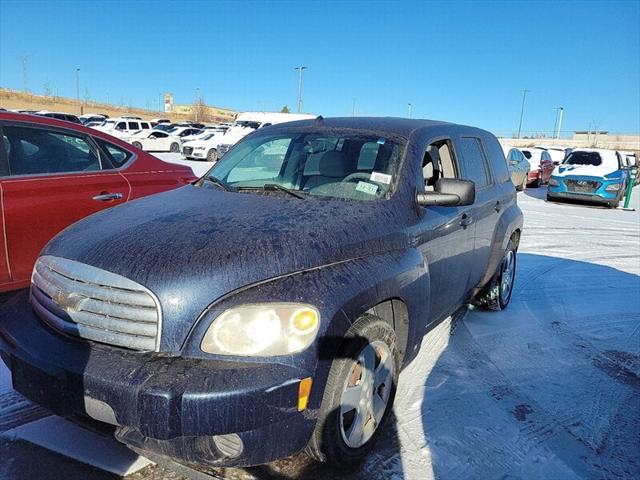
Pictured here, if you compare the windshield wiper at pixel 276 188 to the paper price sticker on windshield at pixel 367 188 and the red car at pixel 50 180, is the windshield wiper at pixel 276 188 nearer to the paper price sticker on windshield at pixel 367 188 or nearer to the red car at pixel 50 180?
the paper price sticker on windshield at pixel 367 188

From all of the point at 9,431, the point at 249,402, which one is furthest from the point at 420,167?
the point at 9,431

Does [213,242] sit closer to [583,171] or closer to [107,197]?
[107,197]

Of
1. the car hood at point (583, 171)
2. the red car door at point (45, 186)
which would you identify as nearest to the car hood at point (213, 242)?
the red car door at point (45, 186)

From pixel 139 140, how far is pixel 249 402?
1035 inches

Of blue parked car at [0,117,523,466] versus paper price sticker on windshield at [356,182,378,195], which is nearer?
blue parked car at [0,117,523,466]

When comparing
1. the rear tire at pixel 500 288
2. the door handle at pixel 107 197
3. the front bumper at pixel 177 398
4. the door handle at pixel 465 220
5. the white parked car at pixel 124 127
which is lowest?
the rear tire at pixel 500 288

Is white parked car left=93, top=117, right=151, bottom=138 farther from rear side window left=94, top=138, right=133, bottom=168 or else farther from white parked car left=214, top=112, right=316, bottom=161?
rear side window left=94, top=138, right=133, bottom=168

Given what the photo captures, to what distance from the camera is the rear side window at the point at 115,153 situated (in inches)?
176

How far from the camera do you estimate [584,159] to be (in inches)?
598

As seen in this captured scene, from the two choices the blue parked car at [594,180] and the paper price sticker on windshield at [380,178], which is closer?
the paper price sticker on windshield at [380,178]

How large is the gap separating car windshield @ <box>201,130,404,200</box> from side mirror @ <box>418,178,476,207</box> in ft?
0.80

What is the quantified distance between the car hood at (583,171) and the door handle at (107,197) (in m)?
13.6

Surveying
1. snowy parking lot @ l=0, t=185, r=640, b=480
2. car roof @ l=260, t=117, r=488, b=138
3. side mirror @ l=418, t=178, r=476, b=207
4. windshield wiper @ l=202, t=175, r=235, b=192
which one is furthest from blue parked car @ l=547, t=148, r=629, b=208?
windshield wiper @ l=202, t=175, r=235, b=192

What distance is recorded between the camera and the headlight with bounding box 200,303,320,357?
1.95 meters
